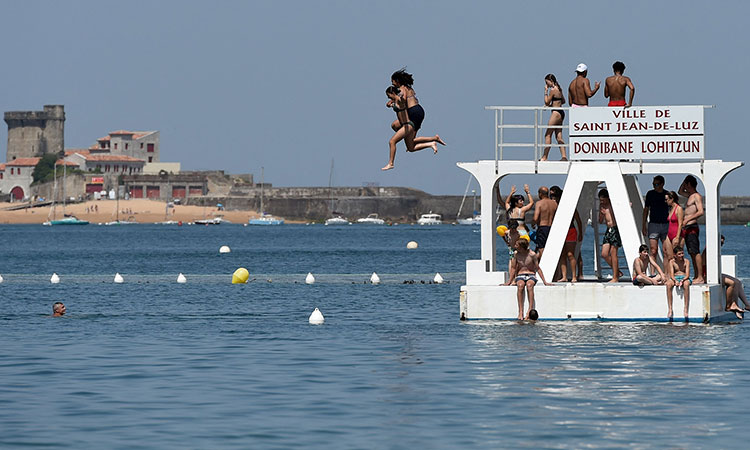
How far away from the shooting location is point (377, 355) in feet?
78.7

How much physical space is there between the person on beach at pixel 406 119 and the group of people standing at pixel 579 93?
6893 mm

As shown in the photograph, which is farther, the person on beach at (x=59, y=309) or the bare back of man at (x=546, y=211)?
the person on beach at (x=59, y=309)

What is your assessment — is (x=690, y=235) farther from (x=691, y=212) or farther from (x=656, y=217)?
(x=656, y=217)

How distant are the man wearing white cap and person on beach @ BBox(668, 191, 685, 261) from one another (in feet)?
8.30

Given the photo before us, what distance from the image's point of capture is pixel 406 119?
63.4 feet

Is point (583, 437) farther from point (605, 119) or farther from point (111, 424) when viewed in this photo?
point (605, 119)

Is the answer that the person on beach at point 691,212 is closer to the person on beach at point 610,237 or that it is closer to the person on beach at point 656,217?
the person on beach at point 656,217

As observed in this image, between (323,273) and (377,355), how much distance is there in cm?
3695

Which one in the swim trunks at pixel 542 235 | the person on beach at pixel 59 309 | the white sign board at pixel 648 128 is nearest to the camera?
the white sign board at pixel 648 128

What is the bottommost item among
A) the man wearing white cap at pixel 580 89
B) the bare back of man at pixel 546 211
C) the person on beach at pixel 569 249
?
the person on beach at pixel 569 249

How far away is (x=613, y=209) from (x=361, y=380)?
844 centimetres

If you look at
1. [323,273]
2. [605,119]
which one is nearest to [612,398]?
[605,119]

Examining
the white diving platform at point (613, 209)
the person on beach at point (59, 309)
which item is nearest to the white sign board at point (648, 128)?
the white diving platform at point (613, 209)

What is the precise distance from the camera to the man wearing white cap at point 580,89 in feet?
87.5
